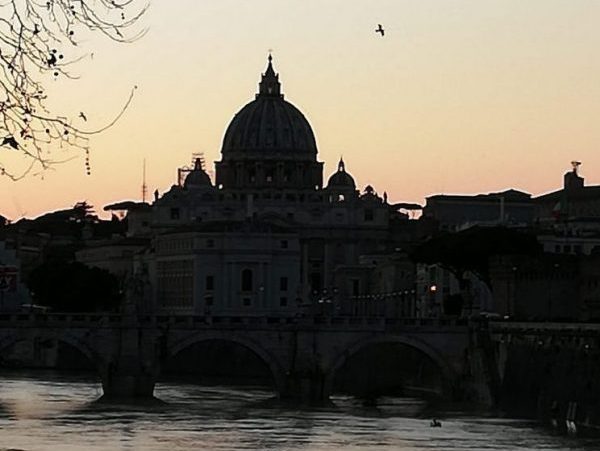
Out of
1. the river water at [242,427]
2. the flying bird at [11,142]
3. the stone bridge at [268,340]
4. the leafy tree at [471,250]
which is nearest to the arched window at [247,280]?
the leafy tree at [471,250]

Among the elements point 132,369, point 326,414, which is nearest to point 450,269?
point 132,369

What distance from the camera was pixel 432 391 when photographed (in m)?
→ 100

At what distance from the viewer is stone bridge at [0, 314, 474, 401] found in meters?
93.8

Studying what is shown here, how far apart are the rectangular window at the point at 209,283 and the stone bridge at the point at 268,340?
67.9 meters

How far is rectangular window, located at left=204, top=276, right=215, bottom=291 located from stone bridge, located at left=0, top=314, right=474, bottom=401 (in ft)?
223

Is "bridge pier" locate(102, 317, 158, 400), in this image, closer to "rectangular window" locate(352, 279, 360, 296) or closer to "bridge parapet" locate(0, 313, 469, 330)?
"bridge parapet" locate(0, 313, 469, 330)

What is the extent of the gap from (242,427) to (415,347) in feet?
64.0

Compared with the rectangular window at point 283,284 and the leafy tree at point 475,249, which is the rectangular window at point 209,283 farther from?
the leafy tree at point 475,249

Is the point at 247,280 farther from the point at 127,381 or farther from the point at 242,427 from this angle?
the point at 242,427

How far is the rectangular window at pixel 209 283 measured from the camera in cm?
16362

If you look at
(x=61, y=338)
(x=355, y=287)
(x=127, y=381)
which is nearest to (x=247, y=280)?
(x=355, y=287)

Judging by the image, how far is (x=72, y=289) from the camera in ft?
477

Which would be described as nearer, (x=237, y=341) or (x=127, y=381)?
(x=127, y=381)

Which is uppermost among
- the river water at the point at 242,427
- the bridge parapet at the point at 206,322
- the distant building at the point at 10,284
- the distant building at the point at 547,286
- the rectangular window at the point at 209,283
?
the rectangular window at the point at 209,283
